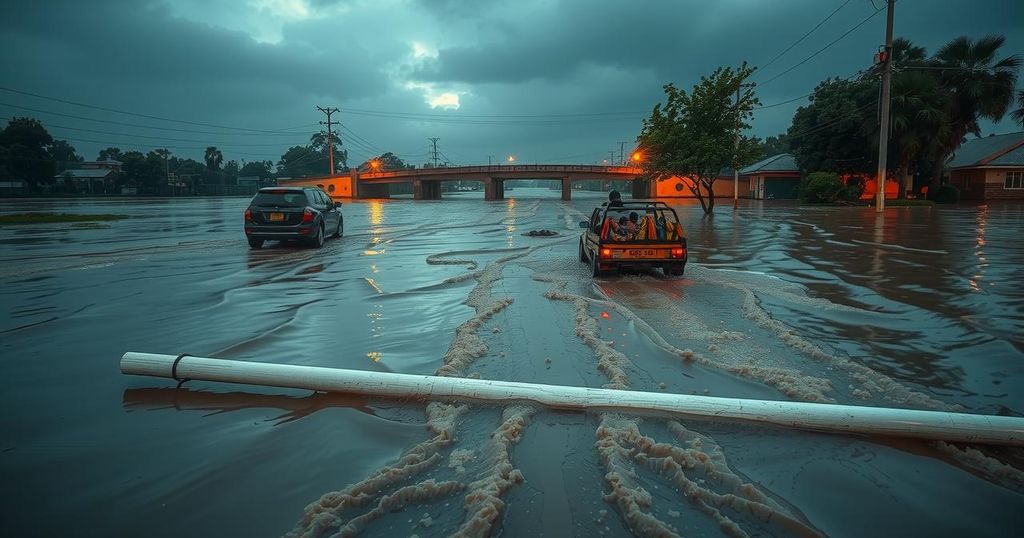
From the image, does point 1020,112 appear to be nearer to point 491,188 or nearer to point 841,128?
point 841,128

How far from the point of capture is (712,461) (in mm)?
3441

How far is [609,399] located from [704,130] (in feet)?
83.9

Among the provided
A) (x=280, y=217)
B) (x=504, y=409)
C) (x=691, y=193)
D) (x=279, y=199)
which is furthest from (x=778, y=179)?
(x=504, y=409)

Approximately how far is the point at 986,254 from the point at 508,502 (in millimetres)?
14848

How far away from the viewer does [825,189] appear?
1714 inches

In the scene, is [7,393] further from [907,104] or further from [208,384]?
[907,104]

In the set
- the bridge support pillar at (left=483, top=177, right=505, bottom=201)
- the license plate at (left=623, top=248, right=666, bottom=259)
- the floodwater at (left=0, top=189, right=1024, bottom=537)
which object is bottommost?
the floodwater at (left=0, top=189, right=1024, bottom=537)

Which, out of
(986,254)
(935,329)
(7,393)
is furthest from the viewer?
(986,254)

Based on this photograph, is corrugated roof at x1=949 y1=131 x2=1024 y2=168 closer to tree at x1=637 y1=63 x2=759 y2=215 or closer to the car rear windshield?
tree at x1=637 y1=63 x2=759 y2=215

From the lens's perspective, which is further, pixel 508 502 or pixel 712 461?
pixel 712 461

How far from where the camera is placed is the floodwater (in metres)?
2.99

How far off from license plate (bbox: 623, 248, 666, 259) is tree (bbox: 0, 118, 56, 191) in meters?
86.1

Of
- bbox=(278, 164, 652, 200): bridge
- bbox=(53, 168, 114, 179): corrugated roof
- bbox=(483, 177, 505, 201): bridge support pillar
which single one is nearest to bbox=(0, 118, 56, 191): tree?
bbox=(53, 168, 114, 179): corrugated roof

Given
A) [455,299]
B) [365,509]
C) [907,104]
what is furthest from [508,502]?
[907,104]
